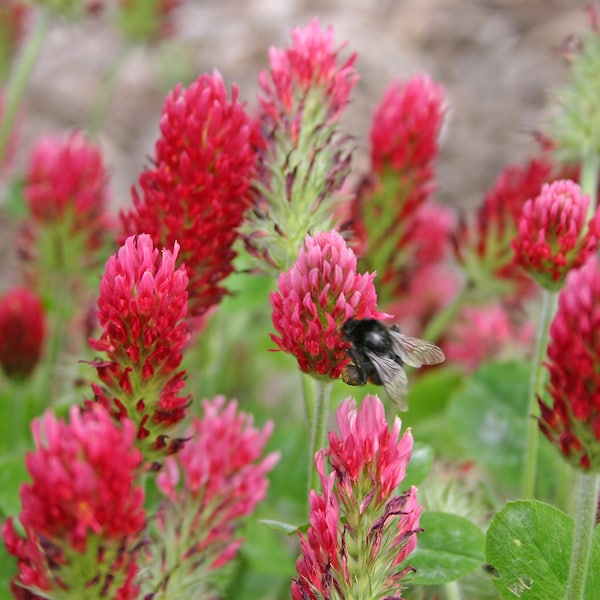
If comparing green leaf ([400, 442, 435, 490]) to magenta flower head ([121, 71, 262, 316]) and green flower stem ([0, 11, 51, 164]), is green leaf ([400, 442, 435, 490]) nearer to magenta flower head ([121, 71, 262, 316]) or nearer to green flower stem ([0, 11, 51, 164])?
magenta flower head ([121, 71, 262, 316])

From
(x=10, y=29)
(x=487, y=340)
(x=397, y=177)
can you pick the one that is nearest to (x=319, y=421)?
(x=397, y=177)

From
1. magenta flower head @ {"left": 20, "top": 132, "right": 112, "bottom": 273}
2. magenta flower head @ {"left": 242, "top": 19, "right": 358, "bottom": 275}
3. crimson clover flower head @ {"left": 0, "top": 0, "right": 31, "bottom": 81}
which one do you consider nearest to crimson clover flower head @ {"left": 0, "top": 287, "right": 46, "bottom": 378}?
magenta flower head @ {"left": 20, "top": 132, "right": 112, "bottom": 273}

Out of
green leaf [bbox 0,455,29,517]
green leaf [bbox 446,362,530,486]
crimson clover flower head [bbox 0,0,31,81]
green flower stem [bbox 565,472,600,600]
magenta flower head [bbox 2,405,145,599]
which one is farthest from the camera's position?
crimson clover flower head [bbox 0,0,31,81]

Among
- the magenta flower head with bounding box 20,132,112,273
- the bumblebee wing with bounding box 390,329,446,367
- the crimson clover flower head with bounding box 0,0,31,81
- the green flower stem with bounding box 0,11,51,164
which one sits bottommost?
the bumblebee wing with bounding box 390,329,446,367

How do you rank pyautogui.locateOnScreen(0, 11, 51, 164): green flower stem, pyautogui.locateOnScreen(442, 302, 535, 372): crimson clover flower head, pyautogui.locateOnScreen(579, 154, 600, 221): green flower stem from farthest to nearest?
pyautogui.locateOnScreen(0, 11, 51, 164): green flower stem < pyautogui.locateOnScreen(442, 302, 535, 372): crimson clover flower head < pyautogui.locateOnScreen(579, 154, 600, 221): green flower stem

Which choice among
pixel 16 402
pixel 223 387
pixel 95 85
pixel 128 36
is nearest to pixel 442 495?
pixel 16 402

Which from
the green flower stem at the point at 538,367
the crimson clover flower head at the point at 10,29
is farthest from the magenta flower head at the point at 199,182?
the crimson clover flower head at the point at 10,29
